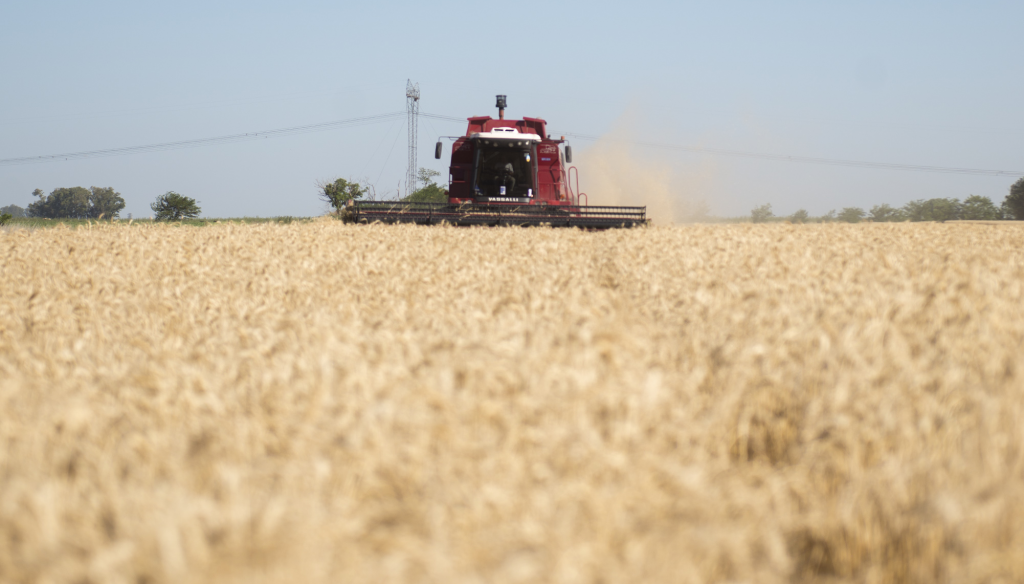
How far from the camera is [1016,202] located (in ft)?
189

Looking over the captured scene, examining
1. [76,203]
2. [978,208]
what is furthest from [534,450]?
[76,203]

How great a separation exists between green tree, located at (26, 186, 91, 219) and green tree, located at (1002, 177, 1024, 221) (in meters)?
126

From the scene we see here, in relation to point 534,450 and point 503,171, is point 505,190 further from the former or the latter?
point 534,450

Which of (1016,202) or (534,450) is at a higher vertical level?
(1016,202)

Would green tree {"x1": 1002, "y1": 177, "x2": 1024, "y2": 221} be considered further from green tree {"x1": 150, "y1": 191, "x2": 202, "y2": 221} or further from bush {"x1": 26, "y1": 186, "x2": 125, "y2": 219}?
bush {"x1": 26, "y1": 186, "x2": 125, "y2": 219}

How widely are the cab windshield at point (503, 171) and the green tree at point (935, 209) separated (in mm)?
74038

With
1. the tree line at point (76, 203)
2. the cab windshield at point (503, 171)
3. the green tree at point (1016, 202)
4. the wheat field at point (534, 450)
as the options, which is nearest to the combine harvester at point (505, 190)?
the cab windshield at point (503, 171)

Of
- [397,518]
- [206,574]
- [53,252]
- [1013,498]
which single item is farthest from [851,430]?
[53,252]

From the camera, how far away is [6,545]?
1.42 meters

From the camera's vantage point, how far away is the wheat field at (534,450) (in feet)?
4.79

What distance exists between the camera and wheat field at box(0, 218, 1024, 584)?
1461 millimetres

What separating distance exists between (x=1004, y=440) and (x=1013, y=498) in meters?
0.37

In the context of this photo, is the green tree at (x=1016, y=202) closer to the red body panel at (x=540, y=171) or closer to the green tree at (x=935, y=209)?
the green tree at (x=935, y=209)

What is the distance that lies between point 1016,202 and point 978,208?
71.7 feet
